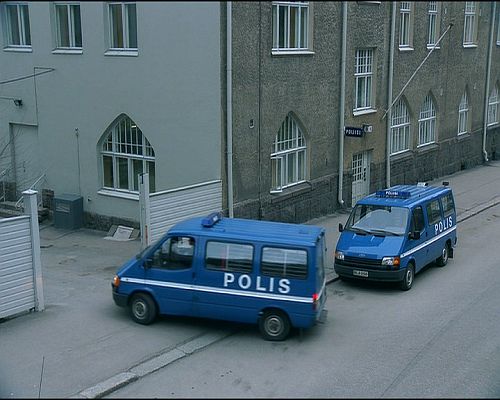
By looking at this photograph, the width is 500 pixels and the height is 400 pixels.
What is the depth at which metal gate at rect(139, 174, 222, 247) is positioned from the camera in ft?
48.9

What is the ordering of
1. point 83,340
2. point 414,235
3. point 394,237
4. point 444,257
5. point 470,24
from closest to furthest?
point 83,340 → point 394,237 → point 414,235 → point 444,257 → point 470,24

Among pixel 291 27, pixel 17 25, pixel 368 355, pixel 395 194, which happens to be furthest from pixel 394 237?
pixel 17 25

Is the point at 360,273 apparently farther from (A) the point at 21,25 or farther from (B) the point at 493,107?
(B) the point at 493,107

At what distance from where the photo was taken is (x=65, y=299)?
44.2ft

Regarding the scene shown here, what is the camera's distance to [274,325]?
1148 centimetres

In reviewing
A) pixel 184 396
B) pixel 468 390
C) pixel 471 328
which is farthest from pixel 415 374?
pixel 184 396

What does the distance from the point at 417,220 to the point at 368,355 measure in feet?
17.0

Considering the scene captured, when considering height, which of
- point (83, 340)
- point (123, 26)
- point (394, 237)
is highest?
point (123, 26)

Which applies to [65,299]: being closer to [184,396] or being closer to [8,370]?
[8,370]

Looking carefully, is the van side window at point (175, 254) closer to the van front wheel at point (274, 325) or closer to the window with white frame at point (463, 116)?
the van front wheel at point (274, 325)

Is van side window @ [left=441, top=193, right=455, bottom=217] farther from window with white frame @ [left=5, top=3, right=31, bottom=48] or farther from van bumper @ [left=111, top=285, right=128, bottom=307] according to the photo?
window with white frame @ [left=5, top=3, right=31, bottom=48]

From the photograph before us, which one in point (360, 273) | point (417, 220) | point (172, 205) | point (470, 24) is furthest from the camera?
point (470, 24)

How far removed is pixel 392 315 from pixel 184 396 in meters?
5.31

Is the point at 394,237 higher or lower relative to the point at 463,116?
lower
